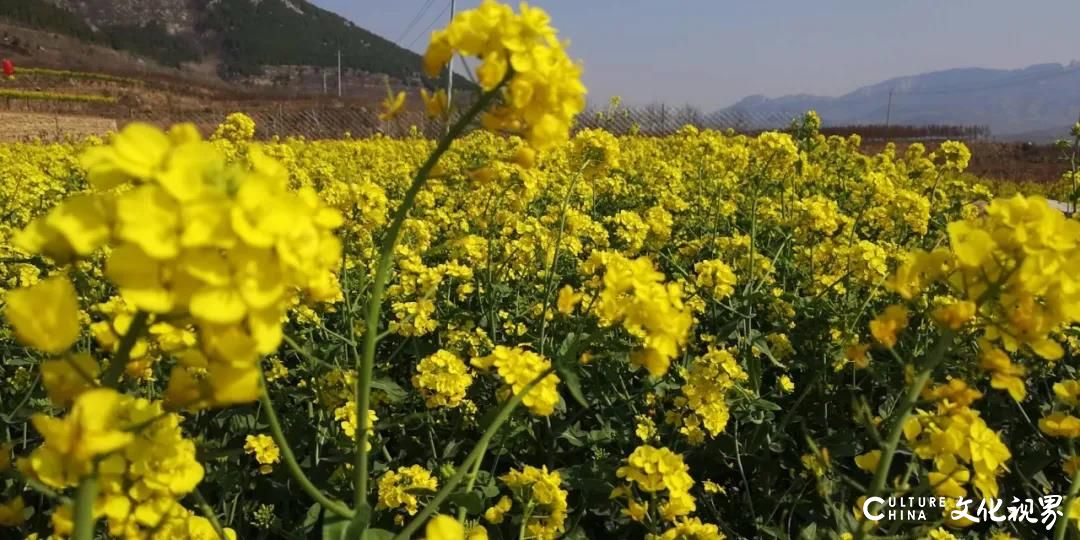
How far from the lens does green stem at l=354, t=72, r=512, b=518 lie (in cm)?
117

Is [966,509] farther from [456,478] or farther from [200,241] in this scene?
[200,241]

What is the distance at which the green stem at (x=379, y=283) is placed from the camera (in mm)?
1166

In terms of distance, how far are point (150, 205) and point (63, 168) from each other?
6.57 metres

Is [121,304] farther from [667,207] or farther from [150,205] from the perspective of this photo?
[667,207]

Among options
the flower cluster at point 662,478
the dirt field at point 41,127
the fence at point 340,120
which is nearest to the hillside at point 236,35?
the fence at point 340,120

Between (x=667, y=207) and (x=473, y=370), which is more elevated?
(x=667, y=207)

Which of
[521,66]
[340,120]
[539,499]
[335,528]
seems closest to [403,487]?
[539,499]

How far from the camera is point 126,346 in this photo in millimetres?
870

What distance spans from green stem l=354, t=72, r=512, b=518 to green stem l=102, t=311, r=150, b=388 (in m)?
0.40

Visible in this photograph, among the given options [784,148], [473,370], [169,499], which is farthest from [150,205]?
[784,148]

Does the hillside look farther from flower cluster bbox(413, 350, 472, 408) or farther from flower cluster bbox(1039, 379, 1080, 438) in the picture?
flower cluster bbox(1039, 379, 1080, 438)

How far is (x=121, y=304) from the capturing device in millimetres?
2193

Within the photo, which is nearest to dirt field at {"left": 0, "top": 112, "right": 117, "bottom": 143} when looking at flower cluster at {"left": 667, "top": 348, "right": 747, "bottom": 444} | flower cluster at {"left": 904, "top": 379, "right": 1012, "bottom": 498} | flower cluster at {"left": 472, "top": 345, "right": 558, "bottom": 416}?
flower cluster at {"left": 667, "top": 348, "right": 747, "bottom": 444}

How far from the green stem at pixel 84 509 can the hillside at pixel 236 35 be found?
106 meters
